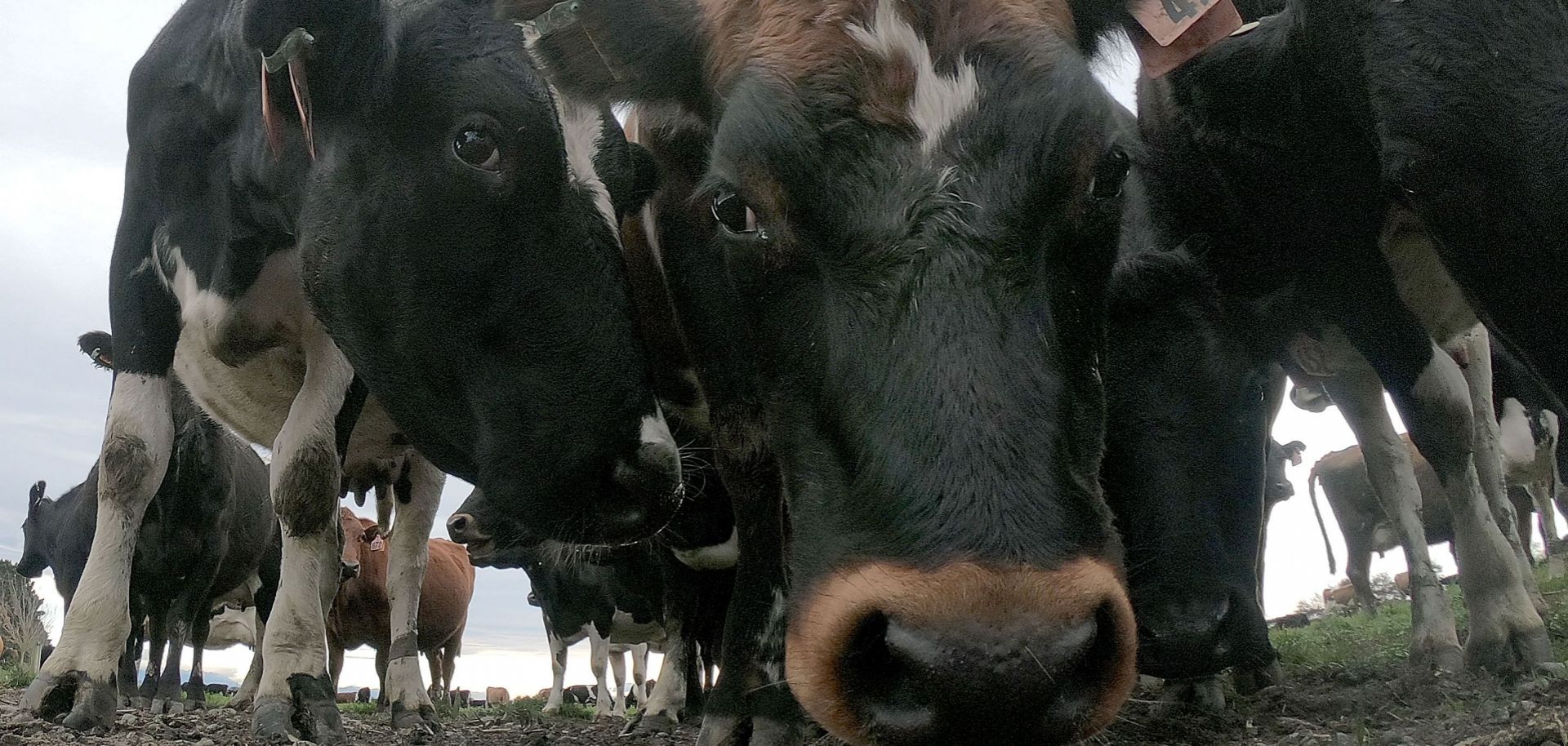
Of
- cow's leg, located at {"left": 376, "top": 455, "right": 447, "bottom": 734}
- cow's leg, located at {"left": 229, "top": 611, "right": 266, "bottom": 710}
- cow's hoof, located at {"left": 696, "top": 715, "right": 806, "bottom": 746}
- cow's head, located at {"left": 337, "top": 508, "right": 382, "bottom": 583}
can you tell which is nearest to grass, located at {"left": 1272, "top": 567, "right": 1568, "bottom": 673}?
cow's hoof, located at {"left": 696, "top": 715, "right": 806, "bottom": 746}

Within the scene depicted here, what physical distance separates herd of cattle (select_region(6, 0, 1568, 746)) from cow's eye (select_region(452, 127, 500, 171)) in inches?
0.7

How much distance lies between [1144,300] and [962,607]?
8.70 ft

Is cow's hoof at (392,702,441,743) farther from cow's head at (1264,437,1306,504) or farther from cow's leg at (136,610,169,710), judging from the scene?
cow's leg at (136,610,169,710)

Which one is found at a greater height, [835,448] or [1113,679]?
[835,448]


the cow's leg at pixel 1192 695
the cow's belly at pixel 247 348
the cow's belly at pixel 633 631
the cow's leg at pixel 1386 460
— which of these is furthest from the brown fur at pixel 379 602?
the cow's leg at pixel 1192 695

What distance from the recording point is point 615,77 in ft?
10.8

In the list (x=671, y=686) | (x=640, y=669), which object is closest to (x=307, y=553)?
(x=671, y=686)

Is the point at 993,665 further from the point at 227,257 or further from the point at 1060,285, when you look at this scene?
the point at 227,257

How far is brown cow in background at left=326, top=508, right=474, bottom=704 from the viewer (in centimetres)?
1570

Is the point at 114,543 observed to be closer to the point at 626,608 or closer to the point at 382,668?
the point at 626,608

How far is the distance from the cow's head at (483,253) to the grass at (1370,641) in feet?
10.3

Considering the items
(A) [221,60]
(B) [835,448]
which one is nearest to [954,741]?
(B) [835,448]

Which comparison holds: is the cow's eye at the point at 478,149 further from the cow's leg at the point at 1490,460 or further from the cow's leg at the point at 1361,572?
the cow's leg at the point at 1361,572

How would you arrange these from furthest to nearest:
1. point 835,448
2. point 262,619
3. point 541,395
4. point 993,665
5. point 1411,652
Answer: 1. point 262,619
2. point 1411,652
3. point 541,395
4. point 835,448
5. point 993,665
